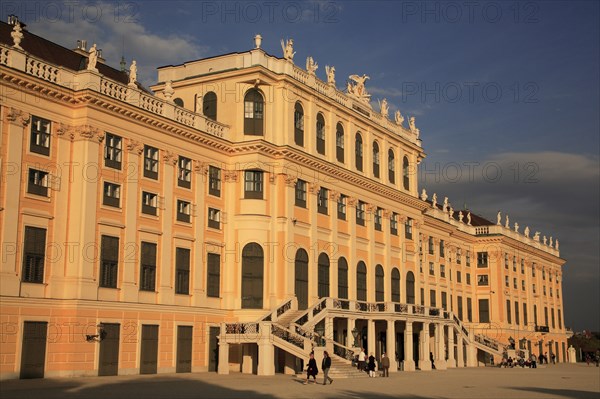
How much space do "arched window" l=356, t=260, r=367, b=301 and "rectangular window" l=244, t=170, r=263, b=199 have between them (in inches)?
492

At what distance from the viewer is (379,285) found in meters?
62.5

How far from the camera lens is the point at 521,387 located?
36.8m

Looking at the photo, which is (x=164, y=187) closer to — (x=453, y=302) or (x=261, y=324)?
(x=261, y=324)

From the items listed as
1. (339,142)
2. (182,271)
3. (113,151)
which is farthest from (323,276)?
(113,151)

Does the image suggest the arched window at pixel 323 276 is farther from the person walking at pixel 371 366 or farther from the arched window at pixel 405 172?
the arched window at pixel 405 172

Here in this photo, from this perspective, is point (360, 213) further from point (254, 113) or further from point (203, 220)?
point (203, 220)

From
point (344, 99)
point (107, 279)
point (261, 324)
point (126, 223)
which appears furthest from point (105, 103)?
point (344, 99)

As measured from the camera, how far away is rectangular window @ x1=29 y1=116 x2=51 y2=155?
3784cm

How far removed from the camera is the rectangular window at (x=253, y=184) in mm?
50406

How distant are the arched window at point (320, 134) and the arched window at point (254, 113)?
19.3 ft

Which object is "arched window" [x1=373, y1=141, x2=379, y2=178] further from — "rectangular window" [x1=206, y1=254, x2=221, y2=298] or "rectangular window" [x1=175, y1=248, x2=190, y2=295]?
"rectangular window" [x1=175, y1=248, x2=190, y2=295]

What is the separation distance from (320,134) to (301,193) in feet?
17.2

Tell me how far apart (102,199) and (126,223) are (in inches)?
80.2

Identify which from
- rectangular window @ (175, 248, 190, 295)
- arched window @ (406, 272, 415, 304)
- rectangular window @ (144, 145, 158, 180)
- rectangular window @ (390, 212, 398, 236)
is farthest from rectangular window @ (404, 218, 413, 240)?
rectangular window @ (144, 145, 158, 180)
